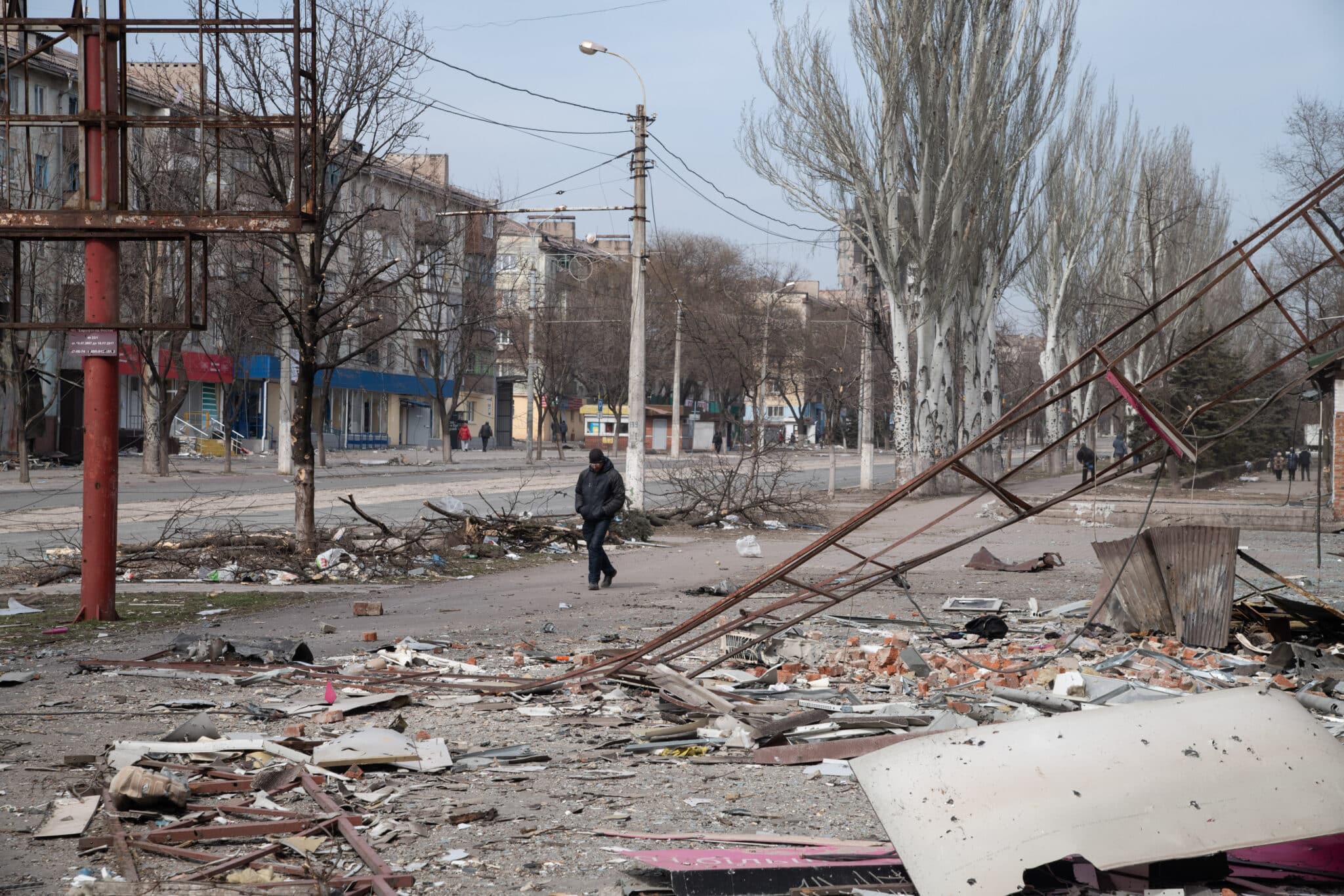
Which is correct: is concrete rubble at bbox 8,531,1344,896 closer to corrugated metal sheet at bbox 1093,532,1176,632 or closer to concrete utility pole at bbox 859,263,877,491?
corrugated metal sheet at bbox 1093,532,1176,632

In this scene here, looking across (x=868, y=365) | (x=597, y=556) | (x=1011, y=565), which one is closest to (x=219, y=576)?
(x=597, y=556)

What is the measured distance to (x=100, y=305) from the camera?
31.3ft

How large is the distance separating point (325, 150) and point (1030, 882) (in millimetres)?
11976

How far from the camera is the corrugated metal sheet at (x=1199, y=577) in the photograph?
875 centimetres

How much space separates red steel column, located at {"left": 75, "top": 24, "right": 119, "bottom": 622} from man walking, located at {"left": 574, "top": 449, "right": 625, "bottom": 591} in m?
5.03

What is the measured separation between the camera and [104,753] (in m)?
5.85

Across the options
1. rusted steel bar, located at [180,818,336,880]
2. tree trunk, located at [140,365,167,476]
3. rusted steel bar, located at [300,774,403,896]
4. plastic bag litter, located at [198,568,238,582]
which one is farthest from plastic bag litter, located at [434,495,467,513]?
tree trunk, located at [140,365,167,476]

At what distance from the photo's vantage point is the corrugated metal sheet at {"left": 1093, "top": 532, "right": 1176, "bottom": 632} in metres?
9.25

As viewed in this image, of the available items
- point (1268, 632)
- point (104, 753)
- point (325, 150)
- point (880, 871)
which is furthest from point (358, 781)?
point (325, 150)

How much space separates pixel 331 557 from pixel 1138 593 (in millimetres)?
8928

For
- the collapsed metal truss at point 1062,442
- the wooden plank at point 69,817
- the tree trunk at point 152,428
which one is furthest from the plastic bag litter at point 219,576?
the tree trunk at point 152,428

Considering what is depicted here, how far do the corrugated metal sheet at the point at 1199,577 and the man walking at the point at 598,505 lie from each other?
6.06 m

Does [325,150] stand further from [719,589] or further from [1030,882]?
[1030,882]

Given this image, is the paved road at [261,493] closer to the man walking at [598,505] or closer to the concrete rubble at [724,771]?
the man walking at [598,505]
